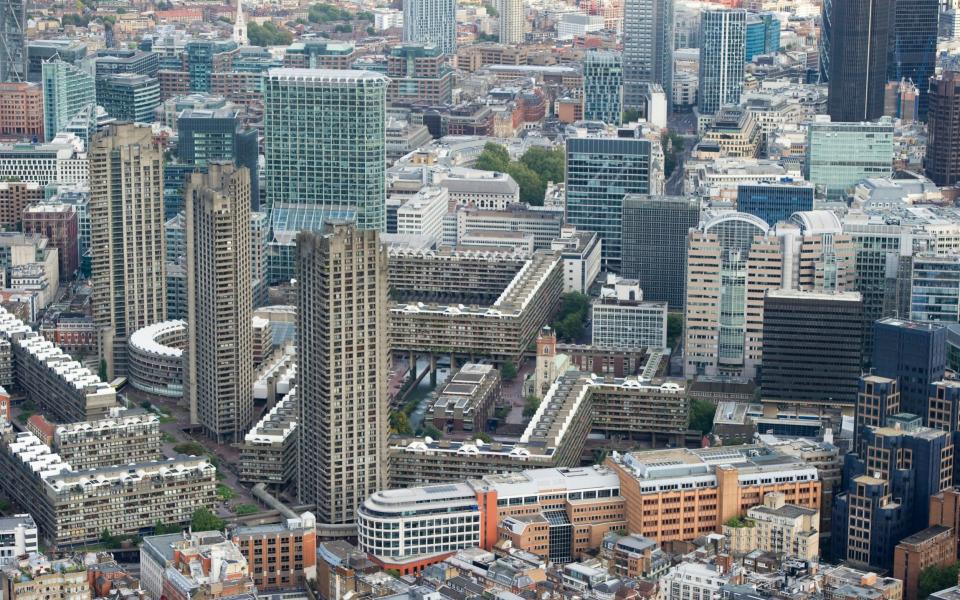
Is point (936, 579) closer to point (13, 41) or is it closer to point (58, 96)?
point (58, 96)

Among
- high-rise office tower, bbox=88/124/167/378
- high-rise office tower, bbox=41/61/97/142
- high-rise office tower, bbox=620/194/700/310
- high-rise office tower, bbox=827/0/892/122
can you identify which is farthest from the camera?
high-rise office tower, bbox=41/61/97/142

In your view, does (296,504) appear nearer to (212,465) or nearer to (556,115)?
(212,465)

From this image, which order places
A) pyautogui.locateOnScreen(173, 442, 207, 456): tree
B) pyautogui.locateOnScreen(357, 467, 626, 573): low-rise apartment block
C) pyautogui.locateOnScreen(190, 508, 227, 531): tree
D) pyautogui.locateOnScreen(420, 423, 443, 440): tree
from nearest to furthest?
1. pyautogui.locateOnScreen(357, 467, 626, 573): low-rise apartment block
2. pyautogui.locateOnScreen(190, 508, 227, 531): tree
3. pyautogui.locateOnScreen(173, 442, 207, 456): tree
4. pyautogui.locateOnScreen(420, 423, 443, 440): tree

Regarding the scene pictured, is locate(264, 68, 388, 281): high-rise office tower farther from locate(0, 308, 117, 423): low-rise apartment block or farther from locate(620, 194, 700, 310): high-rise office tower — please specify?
locate(0, 308, 117, 423): low-rise apartment block

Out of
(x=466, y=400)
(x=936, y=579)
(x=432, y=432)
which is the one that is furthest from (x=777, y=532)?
(x=466, y=400)

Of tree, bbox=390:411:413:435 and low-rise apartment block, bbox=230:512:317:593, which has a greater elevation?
tree, bbox=390:411:413:435

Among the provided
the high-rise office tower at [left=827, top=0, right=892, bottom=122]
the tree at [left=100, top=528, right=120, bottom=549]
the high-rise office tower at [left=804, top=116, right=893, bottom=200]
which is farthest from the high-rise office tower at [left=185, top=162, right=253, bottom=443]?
the high-rise office tower at [left=827, top=0, right=892, bottom=122]
